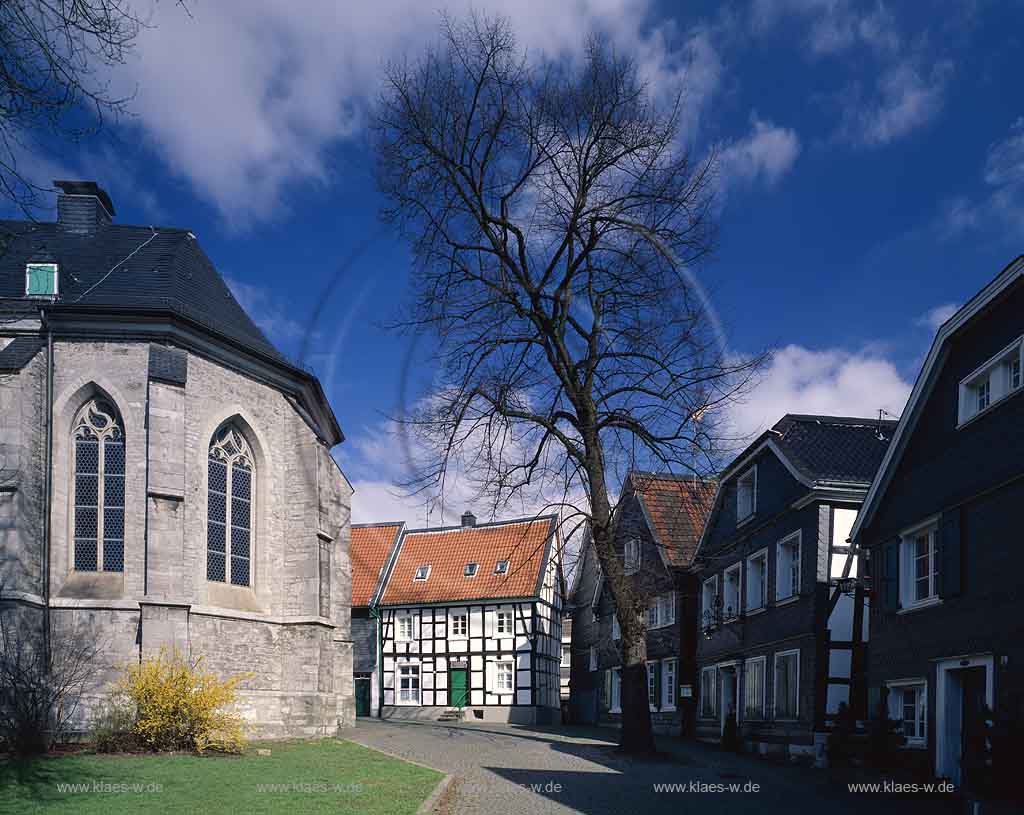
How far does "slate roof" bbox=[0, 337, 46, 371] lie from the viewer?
1939cm

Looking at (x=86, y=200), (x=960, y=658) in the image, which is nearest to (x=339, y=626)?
(x=86, y=200)

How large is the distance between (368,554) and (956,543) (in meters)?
34.5

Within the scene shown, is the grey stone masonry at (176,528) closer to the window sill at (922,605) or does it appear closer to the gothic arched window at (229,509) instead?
the gothic arched window at (229,509)

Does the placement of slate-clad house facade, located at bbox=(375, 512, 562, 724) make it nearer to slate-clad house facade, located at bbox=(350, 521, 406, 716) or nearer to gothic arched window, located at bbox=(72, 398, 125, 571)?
slate-clad house facade, located at bbox=(350, 521, 406, 716)

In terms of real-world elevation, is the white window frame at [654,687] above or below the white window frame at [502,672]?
above

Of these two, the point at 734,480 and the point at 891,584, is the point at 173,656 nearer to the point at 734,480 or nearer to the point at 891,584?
the point at 891,584

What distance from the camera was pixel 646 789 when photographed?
14.1 m

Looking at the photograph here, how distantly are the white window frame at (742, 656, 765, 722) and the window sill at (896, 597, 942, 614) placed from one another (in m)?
6.96

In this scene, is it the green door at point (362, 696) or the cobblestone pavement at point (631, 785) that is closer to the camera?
the cobblestone pavement at point (631, 785)

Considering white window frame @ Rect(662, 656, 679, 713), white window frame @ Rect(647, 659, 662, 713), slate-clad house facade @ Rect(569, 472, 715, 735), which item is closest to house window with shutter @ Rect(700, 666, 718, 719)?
slate-clad house facade @ Rect(569, 472, 715, 735)

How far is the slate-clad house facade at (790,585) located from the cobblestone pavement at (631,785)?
6.42ft

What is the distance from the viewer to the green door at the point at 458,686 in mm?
40844

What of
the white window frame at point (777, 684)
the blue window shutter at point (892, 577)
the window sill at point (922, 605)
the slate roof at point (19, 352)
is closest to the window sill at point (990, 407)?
the window sill at point (922, 605)

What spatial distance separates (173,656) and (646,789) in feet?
32.0
